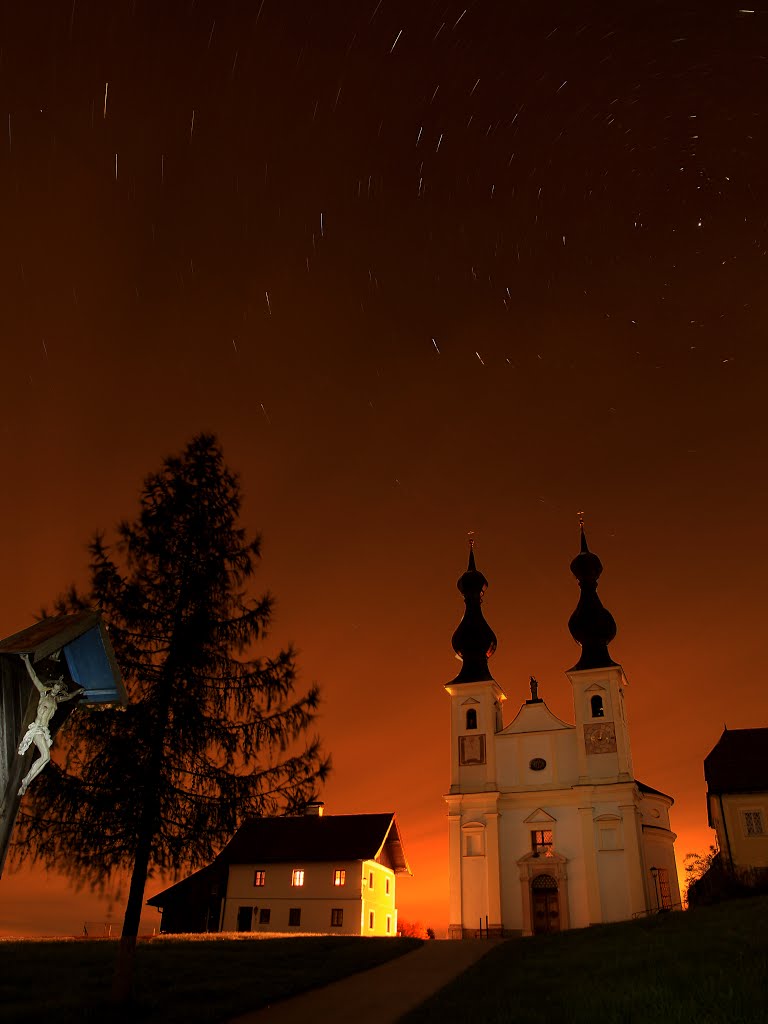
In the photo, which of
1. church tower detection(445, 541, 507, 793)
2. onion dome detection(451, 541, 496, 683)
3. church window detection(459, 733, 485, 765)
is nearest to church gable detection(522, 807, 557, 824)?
church tower detection(445, 541, 507, 793)

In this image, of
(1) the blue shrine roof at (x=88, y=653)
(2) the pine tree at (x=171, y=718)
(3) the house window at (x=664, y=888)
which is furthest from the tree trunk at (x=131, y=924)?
(3) the house window at (x=664, y=888)

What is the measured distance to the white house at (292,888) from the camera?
43062mm

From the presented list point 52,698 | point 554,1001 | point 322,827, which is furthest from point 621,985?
point 322,827

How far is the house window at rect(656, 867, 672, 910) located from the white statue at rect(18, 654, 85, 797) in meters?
41.5

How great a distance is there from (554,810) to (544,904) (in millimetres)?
4603

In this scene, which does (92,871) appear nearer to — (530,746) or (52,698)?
(52,698)

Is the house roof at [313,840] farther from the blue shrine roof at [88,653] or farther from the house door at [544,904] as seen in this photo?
the blue shrine roof at [88,653]

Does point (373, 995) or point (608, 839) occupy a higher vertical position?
point (608, 839)

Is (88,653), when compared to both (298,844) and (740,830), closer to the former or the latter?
(740,830)

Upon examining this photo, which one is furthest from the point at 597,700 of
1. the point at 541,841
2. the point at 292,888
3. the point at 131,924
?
the point at 131,924

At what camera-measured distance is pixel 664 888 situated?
133ft

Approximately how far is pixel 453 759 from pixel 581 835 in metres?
7.87

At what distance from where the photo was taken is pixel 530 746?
43625 mm

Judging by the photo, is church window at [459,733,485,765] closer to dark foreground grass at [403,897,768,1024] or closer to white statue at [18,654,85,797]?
dark foreground grass at [403,897,768,1024]
